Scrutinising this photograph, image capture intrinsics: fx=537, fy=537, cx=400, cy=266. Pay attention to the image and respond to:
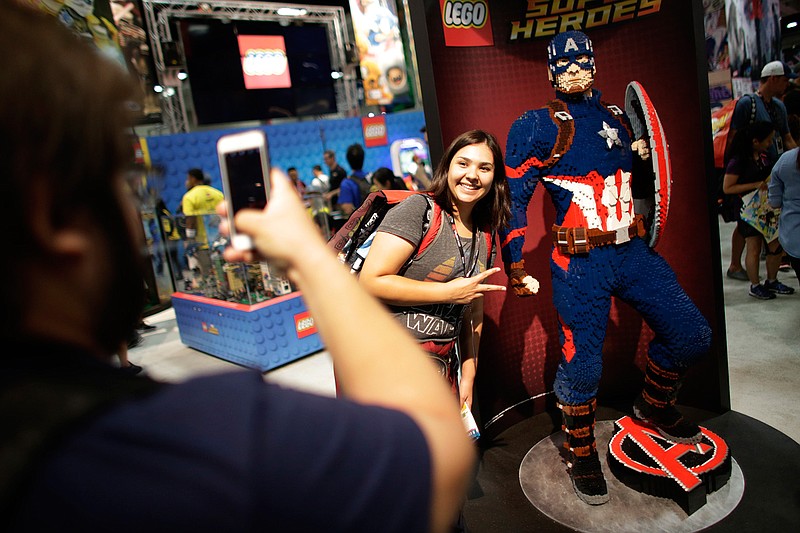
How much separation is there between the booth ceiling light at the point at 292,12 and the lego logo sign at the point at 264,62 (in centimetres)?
70

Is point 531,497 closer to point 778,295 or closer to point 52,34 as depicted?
point 52,34

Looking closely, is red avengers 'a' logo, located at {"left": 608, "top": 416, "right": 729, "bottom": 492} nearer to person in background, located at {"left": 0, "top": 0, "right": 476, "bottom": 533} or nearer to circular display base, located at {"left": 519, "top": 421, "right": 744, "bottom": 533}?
circular display base, located at {"left": 519, "top": 421, "right": 744, "bottom": 533}

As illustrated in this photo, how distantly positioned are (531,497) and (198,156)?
8331mm

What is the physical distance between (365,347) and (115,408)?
0.22 m

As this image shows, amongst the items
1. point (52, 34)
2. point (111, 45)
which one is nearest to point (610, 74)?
point (52, 34)

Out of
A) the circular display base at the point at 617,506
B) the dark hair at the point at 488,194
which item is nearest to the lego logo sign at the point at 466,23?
the dark hair at the point at 488,194

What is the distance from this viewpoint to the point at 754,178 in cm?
438

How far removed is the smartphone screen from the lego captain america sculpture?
1.67 meters

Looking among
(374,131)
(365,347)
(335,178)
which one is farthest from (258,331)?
(374,131)

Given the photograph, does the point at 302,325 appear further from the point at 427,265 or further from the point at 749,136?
the point at 749,136

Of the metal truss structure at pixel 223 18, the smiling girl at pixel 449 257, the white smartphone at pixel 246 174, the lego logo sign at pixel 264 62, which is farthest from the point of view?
the lego logo sign at pixel 264 62

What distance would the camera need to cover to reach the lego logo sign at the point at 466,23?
255cm

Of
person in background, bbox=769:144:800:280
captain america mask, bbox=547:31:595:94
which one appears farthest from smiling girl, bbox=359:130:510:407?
person in background, bbox=769:144:800:280

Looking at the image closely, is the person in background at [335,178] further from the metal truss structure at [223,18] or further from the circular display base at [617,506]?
the circular display base at [617,506]
